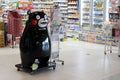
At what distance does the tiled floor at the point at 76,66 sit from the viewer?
5.57 metres

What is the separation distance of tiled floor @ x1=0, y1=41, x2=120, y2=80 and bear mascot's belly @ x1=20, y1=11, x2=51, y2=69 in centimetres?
38

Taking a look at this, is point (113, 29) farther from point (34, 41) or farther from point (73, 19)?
point (73, 19)

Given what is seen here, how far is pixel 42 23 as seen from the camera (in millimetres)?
5734

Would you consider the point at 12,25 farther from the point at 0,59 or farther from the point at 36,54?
the point at 36,54

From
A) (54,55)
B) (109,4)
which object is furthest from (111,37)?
(54,55)

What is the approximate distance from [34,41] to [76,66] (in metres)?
1.41

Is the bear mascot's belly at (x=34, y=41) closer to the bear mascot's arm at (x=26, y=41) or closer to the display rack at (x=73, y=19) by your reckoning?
the bear mascot's arm at (x=26, y=41)

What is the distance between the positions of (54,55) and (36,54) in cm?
91

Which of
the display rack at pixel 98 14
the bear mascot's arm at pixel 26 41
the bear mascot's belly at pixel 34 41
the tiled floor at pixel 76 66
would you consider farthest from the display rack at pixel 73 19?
the bear mascot's arm at pixel 26 41

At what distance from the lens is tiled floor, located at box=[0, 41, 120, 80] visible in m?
5.57

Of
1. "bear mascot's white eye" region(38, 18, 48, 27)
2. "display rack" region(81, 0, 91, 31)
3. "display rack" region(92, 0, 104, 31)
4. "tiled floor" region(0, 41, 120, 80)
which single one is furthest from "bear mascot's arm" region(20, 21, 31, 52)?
"display rack" region(81, 0, 91, 31)

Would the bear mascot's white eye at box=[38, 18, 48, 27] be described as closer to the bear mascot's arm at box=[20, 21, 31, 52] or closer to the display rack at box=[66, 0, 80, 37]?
the bear mascot's arm at box=[20, 21, 31, 52]

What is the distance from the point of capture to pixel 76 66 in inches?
253

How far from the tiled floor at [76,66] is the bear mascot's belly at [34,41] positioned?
38 cm
